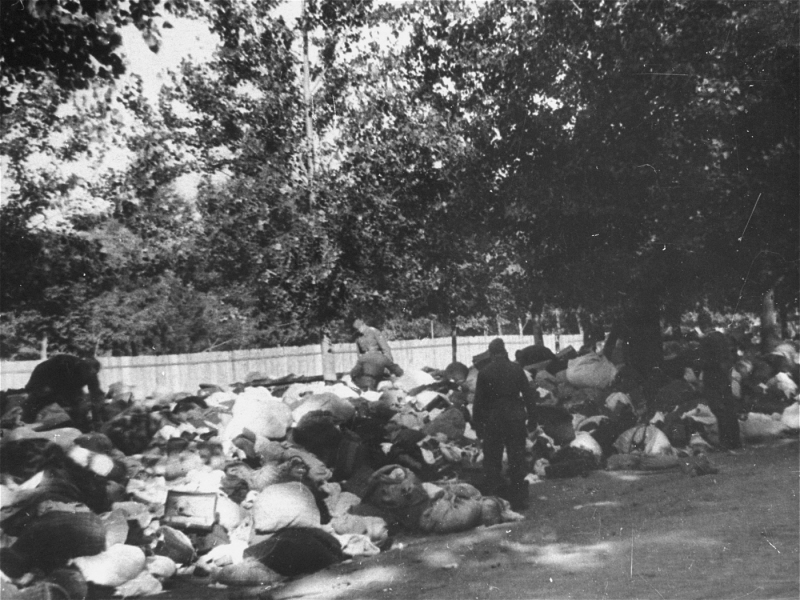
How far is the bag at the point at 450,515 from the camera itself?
6730 mm

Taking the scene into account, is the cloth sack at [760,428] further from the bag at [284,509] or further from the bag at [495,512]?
the bag at [284,509]

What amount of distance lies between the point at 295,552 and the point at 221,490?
4.46 ft

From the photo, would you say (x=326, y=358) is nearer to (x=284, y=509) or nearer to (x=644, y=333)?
(x=644, y=333)

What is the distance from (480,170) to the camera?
39.9 ft

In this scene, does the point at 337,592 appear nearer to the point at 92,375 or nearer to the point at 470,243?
the point at 92,375

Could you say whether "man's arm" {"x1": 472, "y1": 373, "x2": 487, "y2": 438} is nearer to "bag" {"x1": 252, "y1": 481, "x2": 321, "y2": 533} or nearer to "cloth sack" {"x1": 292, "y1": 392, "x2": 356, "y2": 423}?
"cloth sack" {"x1": 292, "y1": 392, "x2": 356, "y2": 423}

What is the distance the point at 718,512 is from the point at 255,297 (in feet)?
26.4

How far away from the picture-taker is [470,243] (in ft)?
41.3

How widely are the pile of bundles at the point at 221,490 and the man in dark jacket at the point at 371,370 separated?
1.15 meters

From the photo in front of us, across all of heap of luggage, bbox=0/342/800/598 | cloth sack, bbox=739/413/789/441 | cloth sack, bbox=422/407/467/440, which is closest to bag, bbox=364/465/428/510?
heap of luggage, bbox=0/342/800/598

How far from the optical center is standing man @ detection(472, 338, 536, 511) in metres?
7.72

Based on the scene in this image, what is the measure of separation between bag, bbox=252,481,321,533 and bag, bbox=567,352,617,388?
20.7ft

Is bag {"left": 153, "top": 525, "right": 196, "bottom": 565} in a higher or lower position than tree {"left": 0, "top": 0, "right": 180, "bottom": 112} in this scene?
lower

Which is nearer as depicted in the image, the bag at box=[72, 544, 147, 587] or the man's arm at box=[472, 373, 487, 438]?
the bag at box=[72, 544, 147, 587]
